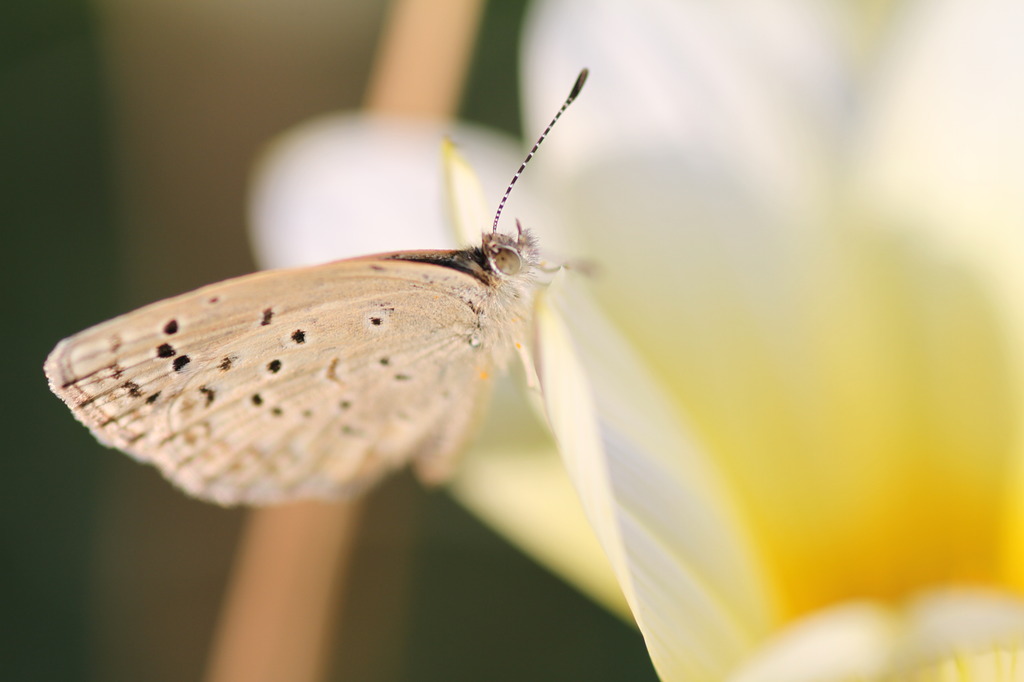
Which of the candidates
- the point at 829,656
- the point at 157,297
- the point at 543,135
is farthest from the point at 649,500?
the point at 157,297

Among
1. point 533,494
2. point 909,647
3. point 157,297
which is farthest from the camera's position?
point 157,297

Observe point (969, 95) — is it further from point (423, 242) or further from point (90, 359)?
point (90, 359)

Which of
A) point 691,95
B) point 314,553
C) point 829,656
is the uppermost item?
point 691,95

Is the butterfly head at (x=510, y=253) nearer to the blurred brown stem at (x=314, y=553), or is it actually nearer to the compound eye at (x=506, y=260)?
the compound eye at (x=506, y=260)

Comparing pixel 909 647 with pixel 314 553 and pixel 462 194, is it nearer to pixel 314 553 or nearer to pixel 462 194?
pixel 462 194

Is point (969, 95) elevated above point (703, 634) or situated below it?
above

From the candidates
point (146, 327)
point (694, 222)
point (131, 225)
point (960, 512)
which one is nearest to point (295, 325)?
point (146, 327)

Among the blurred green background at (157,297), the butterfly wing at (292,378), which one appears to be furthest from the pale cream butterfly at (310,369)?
the blurred green background at (157,297)
